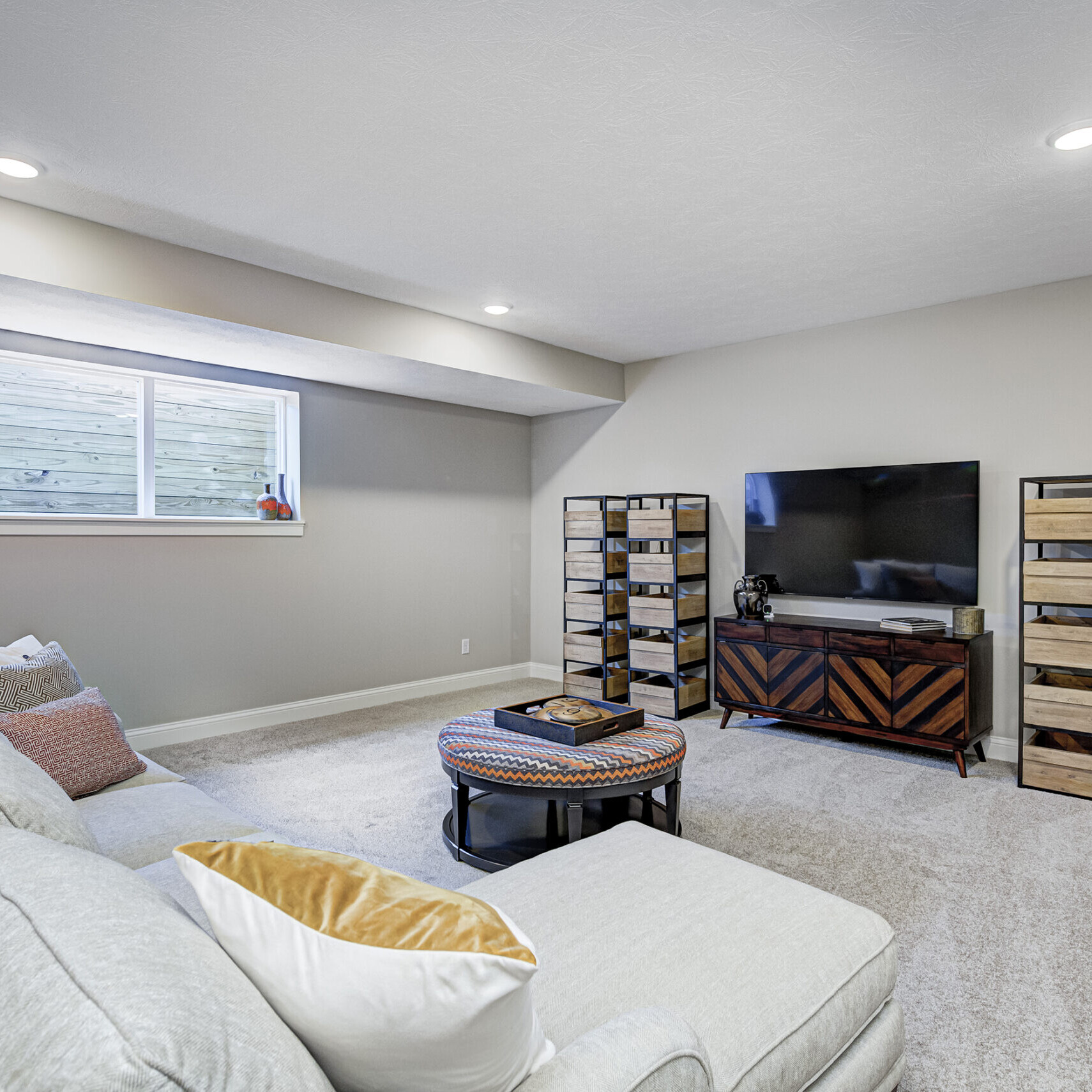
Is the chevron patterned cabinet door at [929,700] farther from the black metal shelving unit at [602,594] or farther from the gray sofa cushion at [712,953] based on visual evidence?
the gray sofa cushion at [712,953]

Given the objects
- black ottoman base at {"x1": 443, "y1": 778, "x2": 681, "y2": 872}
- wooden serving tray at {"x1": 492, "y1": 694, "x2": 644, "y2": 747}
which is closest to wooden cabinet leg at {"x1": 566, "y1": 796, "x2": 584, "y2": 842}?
black ottoman base at {"x1": 443, "y1": 778, "x2": 681, "y2": 872}

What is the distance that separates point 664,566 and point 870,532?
4.10 ft

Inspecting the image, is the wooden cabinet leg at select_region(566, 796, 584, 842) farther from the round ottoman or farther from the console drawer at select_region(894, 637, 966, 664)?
the console drawer at select_region(894, 637, 966, 664)

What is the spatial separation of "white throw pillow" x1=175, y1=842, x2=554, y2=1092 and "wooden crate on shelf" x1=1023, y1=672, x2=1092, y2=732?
3414mm

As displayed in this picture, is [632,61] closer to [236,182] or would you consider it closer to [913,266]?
[236,182]

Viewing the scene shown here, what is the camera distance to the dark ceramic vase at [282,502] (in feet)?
15.5

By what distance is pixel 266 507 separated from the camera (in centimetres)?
464

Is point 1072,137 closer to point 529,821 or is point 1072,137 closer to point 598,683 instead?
point 529,821

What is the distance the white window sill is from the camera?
3.74 metres

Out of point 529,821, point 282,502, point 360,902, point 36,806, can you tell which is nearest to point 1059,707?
point 529,821

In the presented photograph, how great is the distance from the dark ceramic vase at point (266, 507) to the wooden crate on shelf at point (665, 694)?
2.56m

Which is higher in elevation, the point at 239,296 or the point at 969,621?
the point at 239,296

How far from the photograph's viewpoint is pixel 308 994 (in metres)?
0.78

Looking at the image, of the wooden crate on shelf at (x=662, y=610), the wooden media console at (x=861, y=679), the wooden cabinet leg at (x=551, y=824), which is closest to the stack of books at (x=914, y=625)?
the wooden media console at (x=861, y=679)
